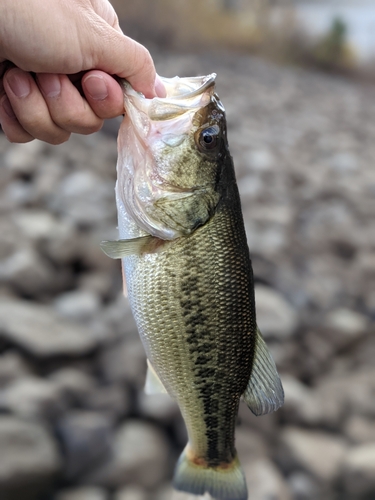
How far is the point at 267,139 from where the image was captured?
220 inches

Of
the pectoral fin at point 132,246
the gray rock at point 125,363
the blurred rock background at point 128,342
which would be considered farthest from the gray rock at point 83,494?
the pectoral fin at point 132,246

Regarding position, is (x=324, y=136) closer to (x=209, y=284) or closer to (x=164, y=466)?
(x=164, y=466)

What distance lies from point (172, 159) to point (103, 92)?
180 mm

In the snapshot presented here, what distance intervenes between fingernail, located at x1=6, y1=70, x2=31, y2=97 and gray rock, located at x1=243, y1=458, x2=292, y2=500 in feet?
5.72

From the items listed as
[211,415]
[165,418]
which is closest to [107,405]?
[165,418]

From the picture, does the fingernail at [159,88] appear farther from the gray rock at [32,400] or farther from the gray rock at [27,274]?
the gray rock at [27,274]

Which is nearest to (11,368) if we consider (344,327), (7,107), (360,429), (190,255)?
(7,107)

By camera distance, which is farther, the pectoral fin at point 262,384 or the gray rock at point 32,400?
the gray rock at point 32,400

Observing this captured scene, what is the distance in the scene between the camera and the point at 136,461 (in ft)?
6.76

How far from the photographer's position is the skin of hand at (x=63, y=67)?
93cm

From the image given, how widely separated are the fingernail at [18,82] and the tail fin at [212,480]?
803 millimetres

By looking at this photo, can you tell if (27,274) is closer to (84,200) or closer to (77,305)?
(77,305)

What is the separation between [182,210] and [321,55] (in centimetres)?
973

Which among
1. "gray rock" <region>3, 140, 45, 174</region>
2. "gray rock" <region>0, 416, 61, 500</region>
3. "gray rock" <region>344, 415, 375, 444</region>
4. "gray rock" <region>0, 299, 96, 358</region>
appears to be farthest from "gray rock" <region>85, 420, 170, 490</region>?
"gray rock" <region>3, 140, 45, 174</region>
